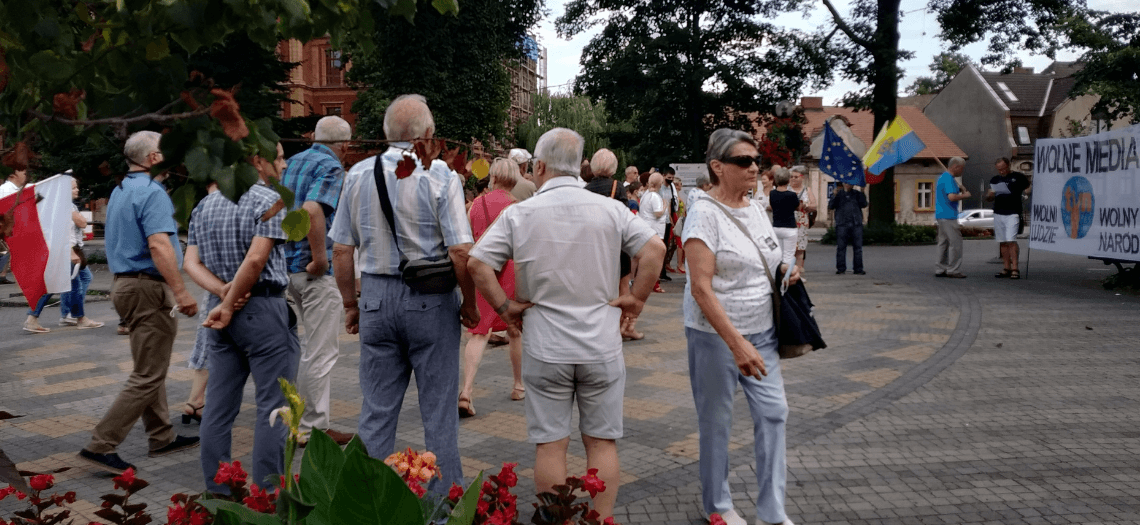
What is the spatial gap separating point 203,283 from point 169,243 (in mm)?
658

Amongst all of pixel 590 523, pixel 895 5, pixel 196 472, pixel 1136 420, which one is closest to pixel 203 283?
pixel 196 472

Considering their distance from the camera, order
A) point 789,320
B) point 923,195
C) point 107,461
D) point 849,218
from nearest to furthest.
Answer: point 789,320 → point 107,461 → point 849,218 → point 923,195

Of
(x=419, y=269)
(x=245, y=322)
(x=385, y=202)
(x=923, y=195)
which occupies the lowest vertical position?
(x=245, y=322)

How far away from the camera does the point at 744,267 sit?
4250 millimetres

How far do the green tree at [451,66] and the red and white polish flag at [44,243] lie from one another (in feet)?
97.4

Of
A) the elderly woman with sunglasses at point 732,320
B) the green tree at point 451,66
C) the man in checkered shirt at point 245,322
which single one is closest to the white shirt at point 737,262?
the elderly woman with sunglasses at point 732,320

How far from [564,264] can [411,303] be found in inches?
31.6

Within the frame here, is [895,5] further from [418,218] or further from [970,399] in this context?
[418,218]

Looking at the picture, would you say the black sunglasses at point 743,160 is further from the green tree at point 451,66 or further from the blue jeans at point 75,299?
the green tree at point 451,66

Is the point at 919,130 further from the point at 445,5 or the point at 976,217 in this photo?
the point at 445,5

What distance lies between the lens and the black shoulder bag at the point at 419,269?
419cm

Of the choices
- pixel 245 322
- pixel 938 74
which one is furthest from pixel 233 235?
pixel 938 74

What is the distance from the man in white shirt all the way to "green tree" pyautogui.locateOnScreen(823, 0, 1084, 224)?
24220mm

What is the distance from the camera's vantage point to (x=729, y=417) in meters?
4.39
